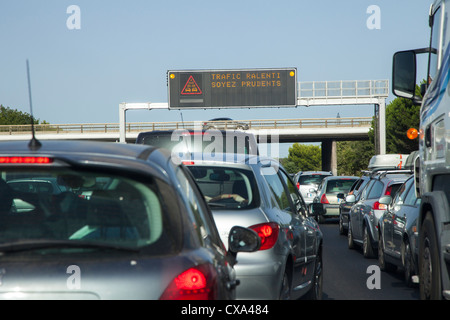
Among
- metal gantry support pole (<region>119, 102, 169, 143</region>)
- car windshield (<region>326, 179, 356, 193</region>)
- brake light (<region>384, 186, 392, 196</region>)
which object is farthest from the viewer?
metal gantry support pole (<region>119, 102, 169, 143</region>)

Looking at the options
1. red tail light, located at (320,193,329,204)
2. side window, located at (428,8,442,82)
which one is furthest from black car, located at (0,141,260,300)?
red tail light, located at (320,193,329,204)

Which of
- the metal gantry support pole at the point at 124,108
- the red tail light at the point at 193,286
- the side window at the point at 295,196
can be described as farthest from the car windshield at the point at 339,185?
the red tail light at the point at 193,286

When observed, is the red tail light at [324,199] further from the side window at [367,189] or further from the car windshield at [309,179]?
the side window at [367,189]

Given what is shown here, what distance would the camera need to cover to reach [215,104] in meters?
44.2

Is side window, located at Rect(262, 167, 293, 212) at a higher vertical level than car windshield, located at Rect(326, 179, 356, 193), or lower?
higher

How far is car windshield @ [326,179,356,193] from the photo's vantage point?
23688 millimetres

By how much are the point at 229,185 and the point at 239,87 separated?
123 ft

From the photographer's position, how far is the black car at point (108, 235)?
3.07 m

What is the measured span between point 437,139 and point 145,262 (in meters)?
4.02

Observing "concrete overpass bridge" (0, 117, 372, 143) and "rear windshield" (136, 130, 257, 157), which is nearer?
"rear windshield" (136, 130, 257, 157)

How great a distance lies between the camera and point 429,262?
259 inches

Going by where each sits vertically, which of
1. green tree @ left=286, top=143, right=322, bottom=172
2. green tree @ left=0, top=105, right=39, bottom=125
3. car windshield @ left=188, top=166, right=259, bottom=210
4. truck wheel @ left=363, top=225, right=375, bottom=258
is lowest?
green tree @ left=286, top=143, right=322, bottom=172

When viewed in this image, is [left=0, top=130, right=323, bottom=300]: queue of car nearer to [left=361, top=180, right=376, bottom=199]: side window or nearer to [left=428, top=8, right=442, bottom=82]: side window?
[left=428, top=8, right=442, bottom=82]: side window

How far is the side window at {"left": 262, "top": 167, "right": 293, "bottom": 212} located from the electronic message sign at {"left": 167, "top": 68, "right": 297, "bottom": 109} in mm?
36314
